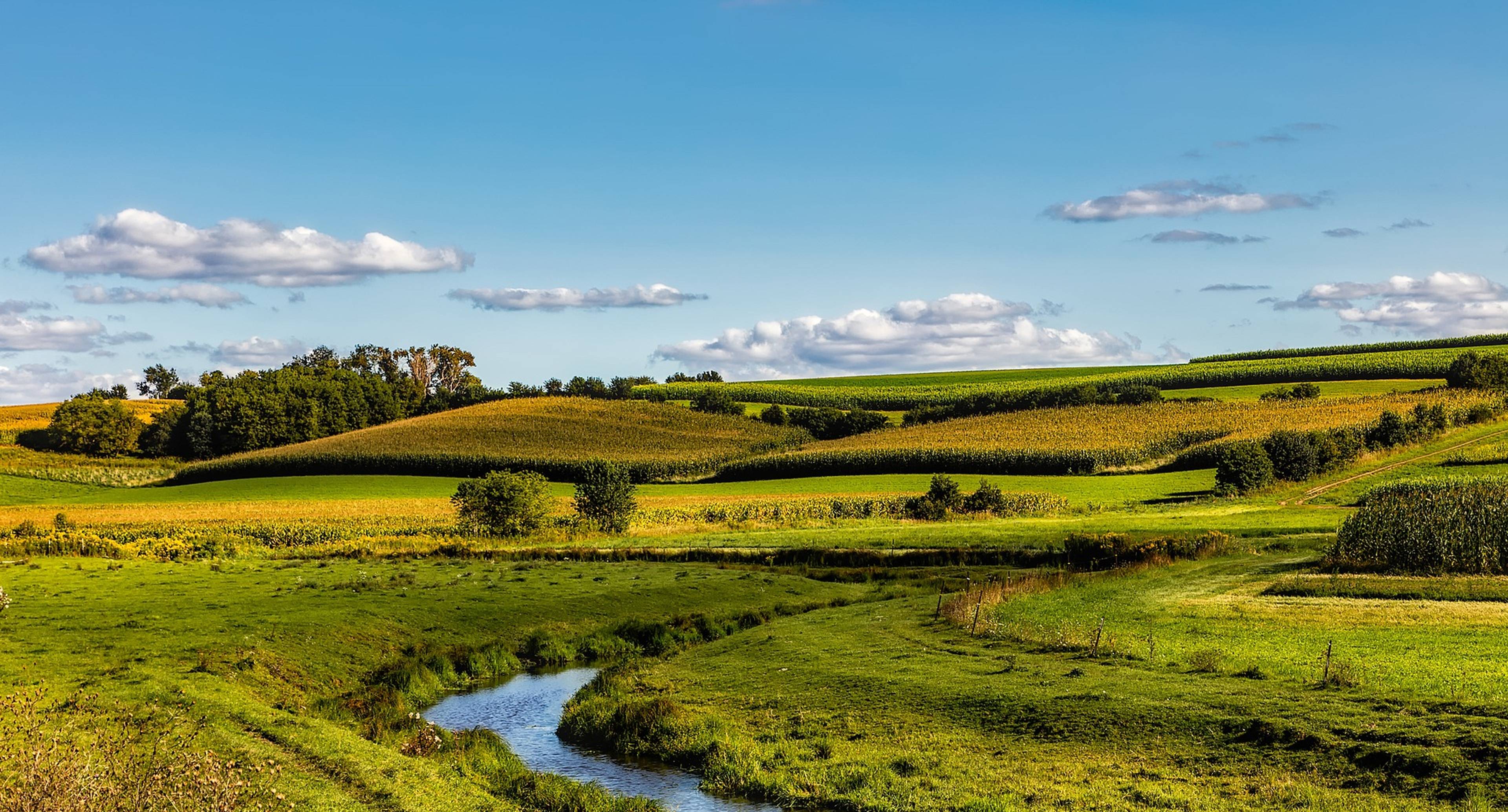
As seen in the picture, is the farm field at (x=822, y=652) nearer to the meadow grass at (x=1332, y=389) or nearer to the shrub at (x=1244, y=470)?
the shrub at (x=1244, y=470)

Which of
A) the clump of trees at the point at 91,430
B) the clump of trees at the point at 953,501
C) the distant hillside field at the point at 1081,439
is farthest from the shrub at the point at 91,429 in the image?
the clump of trees at the point at 953,501

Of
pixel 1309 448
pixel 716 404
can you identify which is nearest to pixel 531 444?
pixel 716 404

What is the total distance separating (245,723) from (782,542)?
43.0m

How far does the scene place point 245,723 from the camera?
23719 millimetres

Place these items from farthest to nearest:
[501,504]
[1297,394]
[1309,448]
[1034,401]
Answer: [1034,401] < [1297,394] < [1309,448] < [501,504]

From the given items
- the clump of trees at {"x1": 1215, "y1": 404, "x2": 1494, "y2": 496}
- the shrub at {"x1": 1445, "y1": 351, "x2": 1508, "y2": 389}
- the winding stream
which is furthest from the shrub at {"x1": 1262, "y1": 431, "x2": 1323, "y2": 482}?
the winding stream

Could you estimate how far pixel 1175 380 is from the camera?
584ft

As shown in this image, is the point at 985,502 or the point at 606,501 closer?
the point at 606,501

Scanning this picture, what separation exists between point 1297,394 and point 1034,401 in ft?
107

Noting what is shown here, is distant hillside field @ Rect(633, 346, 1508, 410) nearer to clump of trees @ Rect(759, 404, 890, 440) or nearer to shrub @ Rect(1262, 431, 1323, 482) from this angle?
clump of trees @ Rect(759, 404, 890, 440)

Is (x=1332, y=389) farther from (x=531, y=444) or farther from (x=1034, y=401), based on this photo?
(x=531, y=444)

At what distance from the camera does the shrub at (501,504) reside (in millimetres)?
72750

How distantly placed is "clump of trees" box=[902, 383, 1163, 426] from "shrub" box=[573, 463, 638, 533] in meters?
83.6

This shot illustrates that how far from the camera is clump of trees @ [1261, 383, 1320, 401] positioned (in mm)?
139875
